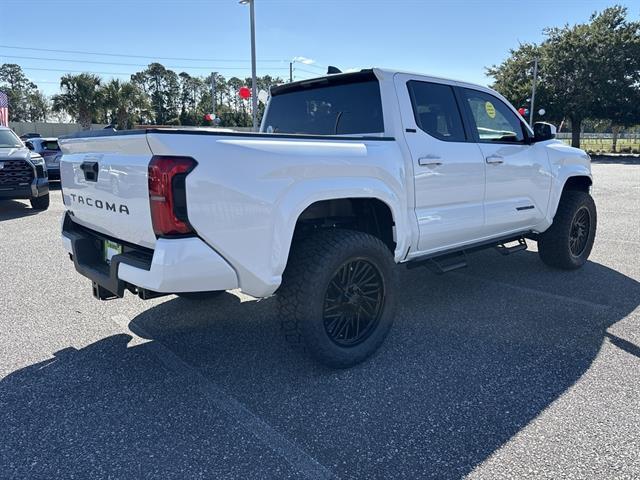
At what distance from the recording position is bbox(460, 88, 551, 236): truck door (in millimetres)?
4172

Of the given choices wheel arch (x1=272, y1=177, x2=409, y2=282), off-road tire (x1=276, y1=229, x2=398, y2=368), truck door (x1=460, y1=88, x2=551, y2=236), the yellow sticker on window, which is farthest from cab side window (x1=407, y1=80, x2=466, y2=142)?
off-road tire (x1=276, y1=229, x2=398, y2=368)

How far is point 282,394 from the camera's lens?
2.83m

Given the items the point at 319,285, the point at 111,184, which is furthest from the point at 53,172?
the point at 319,285

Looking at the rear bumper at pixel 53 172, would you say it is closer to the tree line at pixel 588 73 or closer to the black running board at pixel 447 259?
the black running board at pixel 447 259

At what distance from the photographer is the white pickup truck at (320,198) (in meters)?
2.45

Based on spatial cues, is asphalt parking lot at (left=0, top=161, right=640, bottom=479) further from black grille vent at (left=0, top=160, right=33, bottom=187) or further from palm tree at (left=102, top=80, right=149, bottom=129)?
palm tree at (left=102, top=80, right=149, bottom=129)

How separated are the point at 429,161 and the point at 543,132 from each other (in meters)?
1.83

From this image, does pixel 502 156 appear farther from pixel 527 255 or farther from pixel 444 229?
pixel 527 255

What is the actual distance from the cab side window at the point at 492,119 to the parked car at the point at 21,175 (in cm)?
837

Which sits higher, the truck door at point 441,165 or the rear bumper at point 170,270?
the truck door at point 441,165

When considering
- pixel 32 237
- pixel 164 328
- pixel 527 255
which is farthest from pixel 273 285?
pixel 32 237

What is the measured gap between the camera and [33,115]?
77375 millimetres

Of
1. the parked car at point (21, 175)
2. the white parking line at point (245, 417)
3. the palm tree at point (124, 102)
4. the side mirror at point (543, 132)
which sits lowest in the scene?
the white parking line at point (245, 417)

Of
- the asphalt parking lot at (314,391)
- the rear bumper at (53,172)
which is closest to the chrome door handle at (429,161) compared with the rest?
the asphalt parking lot at (314,391)
